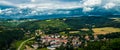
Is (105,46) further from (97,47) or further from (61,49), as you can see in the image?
(61,49)

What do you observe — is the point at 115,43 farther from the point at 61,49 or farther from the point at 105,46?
the point at 61,49

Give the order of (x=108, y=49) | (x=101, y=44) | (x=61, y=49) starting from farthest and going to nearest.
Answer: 1. (x=61, y=49)
2. (x=101, y=44)
3. (x=108, y=49)

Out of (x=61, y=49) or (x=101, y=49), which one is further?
(x=61, y=49)

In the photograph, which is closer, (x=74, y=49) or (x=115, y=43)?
(x=115, y=43)

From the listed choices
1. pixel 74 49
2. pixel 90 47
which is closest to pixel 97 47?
pixel 90 47

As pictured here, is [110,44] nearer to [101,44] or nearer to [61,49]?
[101,44]

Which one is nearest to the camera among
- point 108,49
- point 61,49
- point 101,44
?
point 108,49

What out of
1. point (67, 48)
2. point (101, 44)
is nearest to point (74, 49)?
point (67, 48)
